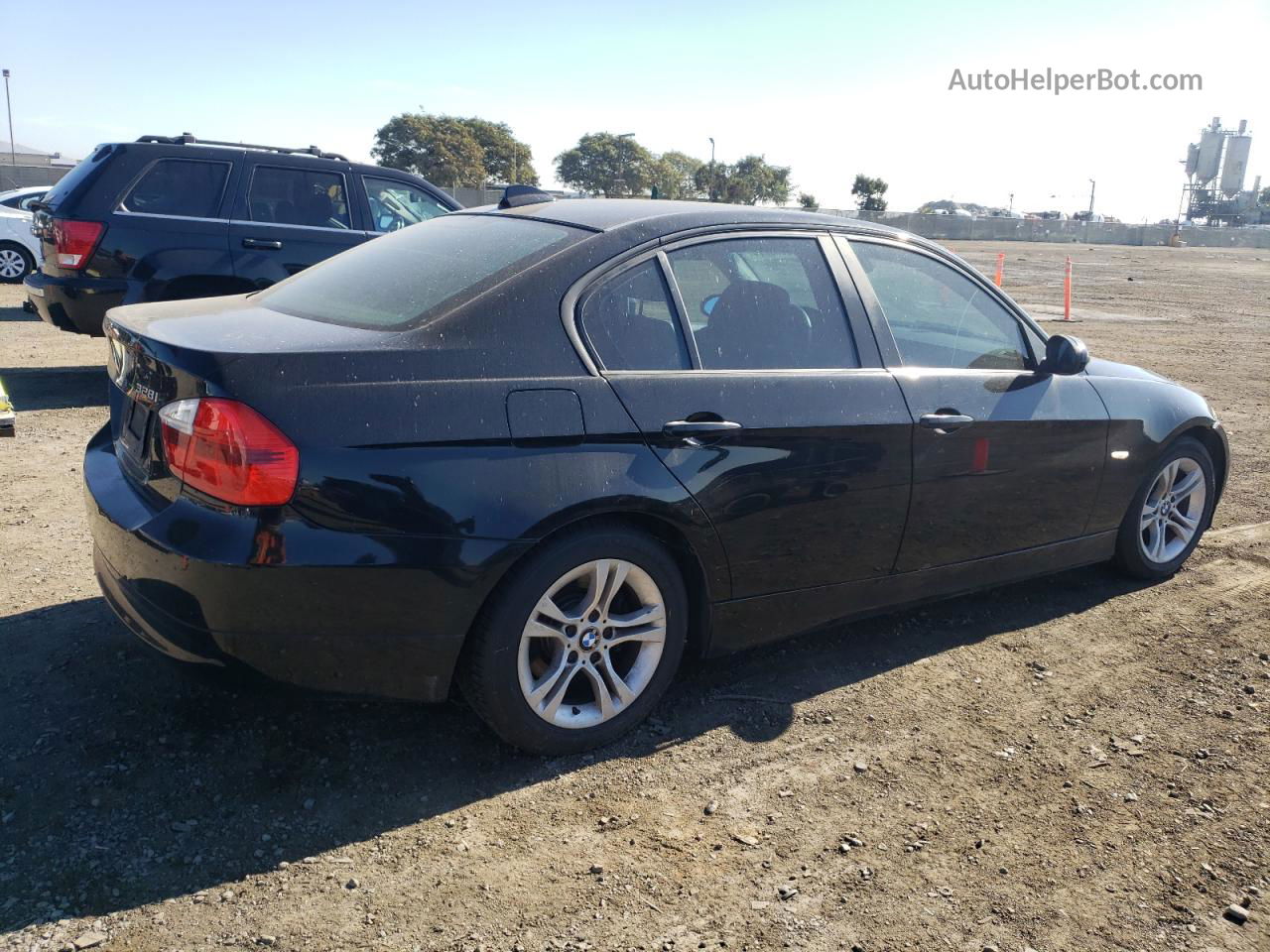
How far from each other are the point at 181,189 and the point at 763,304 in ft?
20.2

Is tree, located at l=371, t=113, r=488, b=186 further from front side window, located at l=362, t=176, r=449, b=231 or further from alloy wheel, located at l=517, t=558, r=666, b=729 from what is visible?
alloy wheel, located at l=517, t=558, r=666, b=729

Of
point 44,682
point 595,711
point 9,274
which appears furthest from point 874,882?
point 9,274

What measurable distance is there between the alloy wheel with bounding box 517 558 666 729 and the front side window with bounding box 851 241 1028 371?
1457 millimetres

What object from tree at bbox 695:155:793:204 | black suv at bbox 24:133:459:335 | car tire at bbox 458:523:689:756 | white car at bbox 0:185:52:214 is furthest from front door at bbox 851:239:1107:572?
tree at bbox 695:155:793:204

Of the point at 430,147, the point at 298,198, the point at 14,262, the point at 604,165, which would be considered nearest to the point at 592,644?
the point at 298,198

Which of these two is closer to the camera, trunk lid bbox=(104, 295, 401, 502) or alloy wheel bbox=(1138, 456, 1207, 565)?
trunk lid bbox=(104, 295, 401, 502)

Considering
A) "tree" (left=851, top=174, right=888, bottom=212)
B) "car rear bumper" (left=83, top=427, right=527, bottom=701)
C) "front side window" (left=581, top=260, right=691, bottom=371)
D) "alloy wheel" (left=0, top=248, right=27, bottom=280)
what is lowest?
"car rear bumper" (left=83, top=427, right=527, bottom=701)

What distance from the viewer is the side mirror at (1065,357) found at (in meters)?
4.34

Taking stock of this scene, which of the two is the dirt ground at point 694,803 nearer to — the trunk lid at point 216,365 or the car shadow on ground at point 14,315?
the trunk lid at point 216,365

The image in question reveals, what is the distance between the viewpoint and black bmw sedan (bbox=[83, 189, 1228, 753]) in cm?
274

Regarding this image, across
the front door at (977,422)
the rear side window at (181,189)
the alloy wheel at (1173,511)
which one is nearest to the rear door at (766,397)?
the front door at (977,422)

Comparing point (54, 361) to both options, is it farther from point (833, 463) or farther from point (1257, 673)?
point (1257, 673)

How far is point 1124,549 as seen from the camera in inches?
192

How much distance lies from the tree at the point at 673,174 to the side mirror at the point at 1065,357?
9485cm
